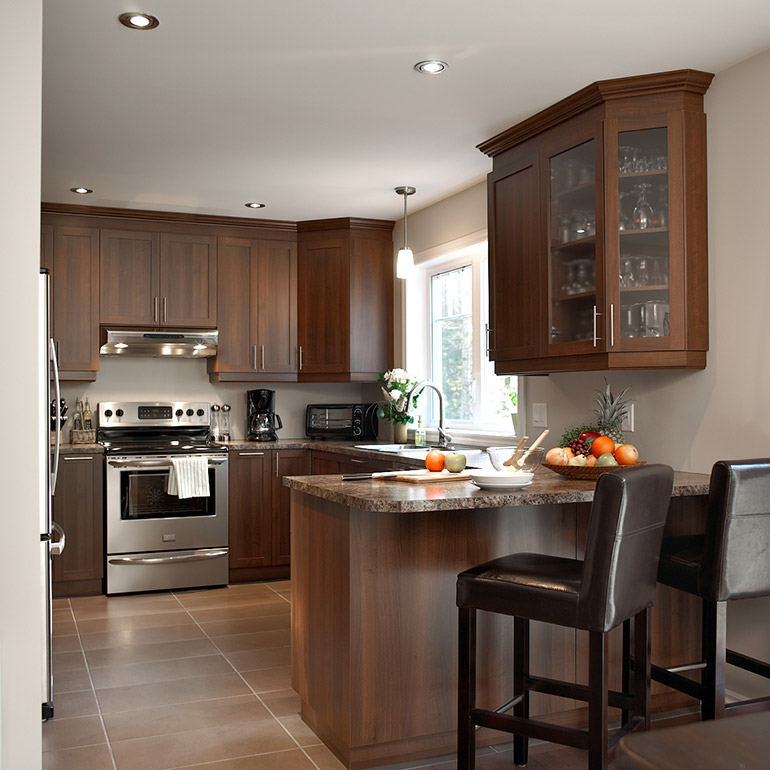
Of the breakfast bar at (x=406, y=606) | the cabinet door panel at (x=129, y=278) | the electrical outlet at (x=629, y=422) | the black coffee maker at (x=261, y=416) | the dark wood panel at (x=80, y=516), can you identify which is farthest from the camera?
the black coffee maker at (x=261, y=416)

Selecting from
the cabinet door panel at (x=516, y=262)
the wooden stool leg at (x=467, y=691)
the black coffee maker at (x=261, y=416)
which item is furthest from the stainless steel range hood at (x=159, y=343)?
the wooden stool leg at (x=467, y=691)

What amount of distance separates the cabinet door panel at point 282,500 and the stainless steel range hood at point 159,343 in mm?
887

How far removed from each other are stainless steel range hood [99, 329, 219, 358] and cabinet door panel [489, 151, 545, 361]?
2.39 metres

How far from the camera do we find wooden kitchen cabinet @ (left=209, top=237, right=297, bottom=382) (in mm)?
5777

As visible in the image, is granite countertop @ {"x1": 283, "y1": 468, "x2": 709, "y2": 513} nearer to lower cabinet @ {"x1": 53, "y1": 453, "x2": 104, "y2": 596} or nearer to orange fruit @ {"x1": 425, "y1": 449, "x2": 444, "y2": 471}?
orange fruit @ {"x1": 425, "y1": 449, "x2": 444, "y2": 471}

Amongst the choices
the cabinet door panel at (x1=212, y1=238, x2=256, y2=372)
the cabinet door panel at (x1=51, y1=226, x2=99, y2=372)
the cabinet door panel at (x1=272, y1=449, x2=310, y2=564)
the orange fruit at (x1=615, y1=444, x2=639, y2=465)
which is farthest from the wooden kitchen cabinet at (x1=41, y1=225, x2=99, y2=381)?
the orange fruit at (x1=615, y1=444, x2=639, y2=465)

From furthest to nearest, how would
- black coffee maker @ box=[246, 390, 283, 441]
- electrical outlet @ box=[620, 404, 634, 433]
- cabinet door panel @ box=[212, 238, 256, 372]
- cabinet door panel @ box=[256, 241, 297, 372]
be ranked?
black coffee maker @ box=[246, 390, 283, 441], cabinet door panel @ box=[256, 241, 297, 372], cabinet door panel @ box=[212, 238, 256, 372], electrical outlet @ box=[620, 404, 634, 433]

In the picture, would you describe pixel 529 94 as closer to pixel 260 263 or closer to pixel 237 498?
pixel 260 263

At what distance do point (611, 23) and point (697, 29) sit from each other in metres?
0.31

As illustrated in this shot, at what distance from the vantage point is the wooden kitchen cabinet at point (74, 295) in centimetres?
533

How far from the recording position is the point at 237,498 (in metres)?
5.52

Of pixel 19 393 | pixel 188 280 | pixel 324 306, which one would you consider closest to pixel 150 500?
pixel 188 280

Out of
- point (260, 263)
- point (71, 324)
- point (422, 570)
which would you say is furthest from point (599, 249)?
point (71, 324)

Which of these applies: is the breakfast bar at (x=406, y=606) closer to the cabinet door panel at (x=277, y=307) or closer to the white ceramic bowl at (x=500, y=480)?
the white ceramic bowl at (x=500, y=480)
